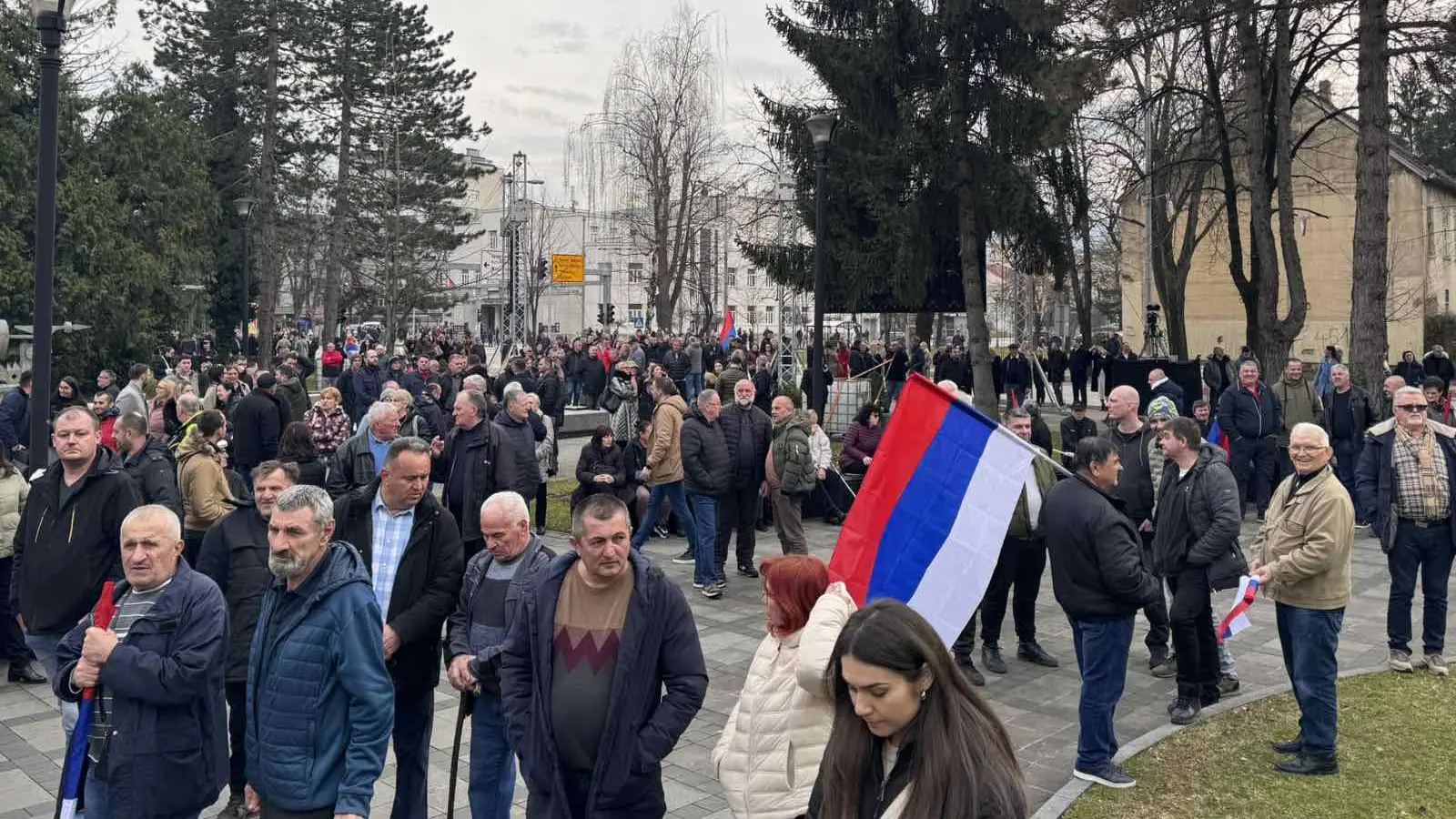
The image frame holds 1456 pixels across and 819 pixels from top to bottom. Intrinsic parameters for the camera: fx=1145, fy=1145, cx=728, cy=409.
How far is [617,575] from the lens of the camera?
14.4 ft

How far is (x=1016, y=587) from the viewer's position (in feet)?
29.2

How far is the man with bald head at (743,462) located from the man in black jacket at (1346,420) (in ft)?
26.5

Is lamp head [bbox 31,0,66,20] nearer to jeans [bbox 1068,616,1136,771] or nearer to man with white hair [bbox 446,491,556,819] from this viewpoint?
man with white hair [bbox 446,491,556,819]

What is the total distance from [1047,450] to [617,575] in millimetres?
7556

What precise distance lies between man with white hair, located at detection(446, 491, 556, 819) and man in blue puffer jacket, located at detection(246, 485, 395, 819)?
975 mm

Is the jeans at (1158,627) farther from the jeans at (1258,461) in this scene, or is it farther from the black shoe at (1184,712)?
the jeans at (1258,461)

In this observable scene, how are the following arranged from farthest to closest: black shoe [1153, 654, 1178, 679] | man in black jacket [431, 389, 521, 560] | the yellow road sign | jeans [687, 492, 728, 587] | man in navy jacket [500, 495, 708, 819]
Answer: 1. the yellow road sign
2. jeans [687, 492, 728, 587]
3. man in black jacket [431, 389, 521, 560]
4. black shoe [1153, 654, 1178, 679]
5. man in navy jacket [500, 495, 708, 819]

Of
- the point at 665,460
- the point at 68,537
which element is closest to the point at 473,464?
the point at 665,460

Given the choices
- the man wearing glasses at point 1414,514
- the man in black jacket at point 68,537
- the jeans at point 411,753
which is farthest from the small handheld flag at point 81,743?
the man wearing glasses at point 1414,514

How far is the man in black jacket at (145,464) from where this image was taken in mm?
7566

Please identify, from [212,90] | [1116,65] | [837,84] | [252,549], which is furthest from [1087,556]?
[212,90]

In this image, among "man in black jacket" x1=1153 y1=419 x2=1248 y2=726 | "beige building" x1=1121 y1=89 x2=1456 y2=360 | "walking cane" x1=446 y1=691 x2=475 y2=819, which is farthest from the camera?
"beige building" x1=1121 y1=89 x2=1456 y2=360

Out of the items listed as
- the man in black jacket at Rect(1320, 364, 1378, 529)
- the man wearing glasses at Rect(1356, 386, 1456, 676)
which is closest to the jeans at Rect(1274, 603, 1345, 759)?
the man wearing glasses at Rect(1356, 386, 1456, 676)

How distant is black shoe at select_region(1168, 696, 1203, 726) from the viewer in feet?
24.1
